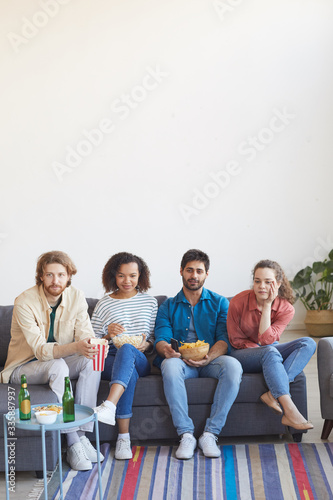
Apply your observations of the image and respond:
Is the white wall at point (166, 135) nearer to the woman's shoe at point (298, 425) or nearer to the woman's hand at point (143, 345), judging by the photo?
the woman's hand at point (143, 345)

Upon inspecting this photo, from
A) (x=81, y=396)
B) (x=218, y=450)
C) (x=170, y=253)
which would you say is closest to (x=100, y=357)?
(x=81, y=396)

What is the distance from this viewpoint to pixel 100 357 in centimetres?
252

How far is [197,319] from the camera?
309 cm

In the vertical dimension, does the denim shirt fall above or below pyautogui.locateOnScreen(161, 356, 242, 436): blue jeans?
above

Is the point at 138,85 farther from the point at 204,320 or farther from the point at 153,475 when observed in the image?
the point at 153,475

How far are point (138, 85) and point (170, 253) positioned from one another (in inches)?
66.4

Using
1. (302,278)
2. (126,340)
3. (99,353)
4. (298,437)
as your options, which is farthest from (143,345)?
(302,278)

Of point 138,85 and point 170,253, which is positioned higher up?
point 138,85

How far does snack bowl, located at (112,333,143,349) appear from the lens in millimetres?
2951

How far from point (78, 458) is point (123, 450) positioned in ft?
0.74

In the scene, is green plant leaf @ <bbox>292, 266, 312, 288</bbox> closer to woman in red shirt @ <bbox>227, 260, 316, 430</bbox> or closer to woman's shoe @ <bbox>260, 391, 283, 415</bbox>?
woman in red shirt @ <bbox>227, 260, 316, 430</bbox>

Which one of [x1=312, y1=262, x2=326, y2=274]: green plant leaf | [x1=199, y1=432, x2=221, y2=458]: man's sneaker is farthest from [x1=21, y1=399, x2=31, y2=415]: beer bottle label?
[x1=312, y1=262, x2=326, y2=274]: green plant leaf

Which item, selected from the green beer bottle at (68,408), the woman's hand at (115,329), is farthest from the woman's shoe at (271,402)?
the green beer bottle at (68,408)

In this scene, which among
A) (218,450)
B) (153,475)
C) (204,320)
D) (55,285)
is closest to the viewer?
(153,475)
